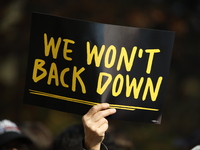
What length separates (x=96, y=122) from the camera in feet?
9.74

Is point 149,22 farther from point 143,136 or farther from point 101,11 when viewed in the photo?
point 143,136

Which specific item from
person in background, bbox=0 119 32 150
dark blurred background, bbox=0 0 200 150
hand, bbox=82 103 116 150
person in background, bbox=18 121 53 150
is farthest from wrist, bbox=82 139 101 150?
dark blurred background, bbox=0 0 200 150

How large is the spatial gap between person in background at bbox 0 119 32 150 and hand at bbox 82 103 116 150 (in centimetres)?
67

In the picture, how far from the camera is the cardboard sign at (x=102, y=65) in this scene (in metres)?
2.99

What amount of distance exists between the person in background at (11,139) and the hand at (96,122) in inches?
26.3

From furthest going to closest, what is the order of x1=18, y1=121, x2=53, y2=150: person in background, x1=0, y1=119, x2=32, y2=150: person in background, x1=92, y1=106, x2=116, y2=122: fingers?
x1=18, y1=121, x2=53, y2=150: person in background < x1=0, y1=119, x2=32, y2=150: person in background < x1=92, y1=106, x2=116, y2=122: fingers

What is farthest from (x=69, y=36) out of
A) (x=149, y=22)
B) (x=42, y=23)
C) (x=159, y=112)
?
(x=149, y=22)

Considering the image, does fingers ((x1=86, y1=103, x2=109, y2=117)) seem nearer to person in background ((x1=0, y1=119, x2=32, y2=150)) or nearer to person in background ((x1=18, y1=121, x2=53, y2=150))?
person in background ((x1=0, y1=119, x2=32, y2=150))

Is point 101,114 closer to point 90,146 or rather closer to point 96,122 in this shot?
point 96,122

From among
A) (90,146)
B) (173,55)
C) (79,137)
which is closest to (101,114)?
(90,146)

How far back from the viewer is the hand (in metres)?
2.96

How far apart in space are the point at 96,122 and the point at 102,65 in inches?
9.9

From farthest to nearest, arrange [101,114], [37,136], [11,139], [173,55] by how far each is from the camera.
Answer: [173,55] → [37,136] → [11,139] → [101,114]

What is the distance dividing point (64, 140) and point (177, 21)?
2692mm
